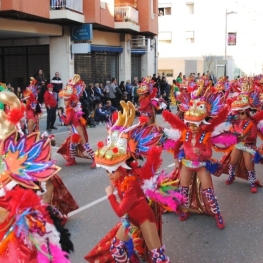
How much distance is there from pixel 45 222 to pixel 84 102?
526 inches

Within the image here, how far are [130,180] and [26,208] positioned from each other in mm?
1311

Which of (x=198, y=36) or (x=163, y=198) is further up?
(x=198, y=36)

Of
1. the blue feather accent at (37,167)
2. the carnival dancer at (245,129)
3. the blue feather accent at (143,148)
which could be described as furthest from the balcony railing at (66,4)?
the blue feather accent at (37,167)

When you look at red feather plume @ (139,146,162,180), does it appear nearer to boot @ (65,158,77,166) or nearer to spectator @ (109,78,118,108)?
boot @ (65,158,77,166)

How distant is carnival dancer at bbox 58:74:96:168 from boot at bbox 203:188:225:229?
12.3 feet

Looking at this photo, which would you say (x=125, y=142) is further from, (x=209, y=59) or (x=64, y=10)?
(x=209, y=59)

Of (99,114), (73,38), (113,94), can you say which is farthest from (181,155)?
(73,38)

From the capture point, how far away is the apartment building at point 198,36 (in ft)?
133

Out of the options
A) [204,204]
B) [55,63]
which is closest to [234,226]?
[204,204]

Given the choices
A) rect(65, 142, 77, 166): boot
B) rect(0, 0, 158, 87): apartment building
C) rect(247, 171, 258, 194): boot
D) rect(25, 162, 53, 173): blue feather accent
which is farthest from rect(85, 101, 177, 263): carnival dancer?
rect(0, 0, 158, 87): apartment building

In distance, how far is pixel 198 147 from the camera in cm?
582

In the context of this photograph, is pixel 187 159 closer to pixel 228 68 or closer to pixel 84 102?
pixel 84 102

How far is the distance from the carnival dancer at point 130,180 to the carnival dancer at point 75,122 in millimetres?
4958

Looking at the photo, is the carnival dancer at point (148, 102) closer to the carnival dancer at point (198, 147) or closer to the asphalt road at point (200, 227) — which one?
the asphalt road at point (200, 227)
